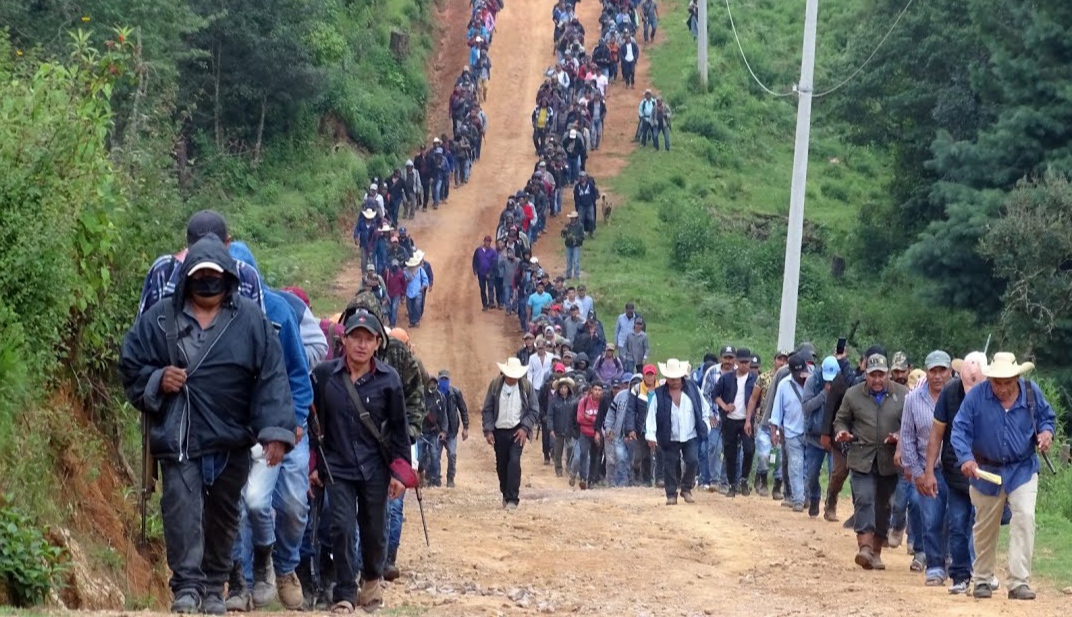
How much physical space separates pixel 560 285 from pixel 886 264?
44.4ft

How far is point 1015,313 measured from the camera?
33.8 metres

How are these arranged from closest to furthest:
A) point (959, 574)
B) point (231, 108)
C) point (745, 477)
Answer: point (959, 574) < point (745, 477) < point (231, 108)

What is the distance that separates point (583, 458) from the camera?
24.5 m

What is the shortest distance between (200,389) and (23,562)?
1.92 metres

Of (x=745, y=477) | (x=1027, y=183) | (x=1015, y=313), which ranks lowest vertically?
(x=745, y=477)

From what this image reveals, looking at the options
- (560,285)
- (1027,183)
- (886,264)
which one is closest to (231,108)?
(560,285)

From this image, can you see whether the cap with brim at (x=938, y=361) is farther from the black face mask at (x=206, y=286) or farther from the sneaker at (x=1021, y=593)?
the black face mask at (x=206, y=286)

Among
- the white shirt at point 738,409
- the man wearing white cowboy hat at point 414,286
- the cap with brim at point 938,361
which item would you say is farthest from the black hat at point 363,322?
the man wearing white cowboy hat at point 414,286

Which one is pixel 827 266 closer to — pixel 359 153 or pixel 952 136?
pixel 952 136

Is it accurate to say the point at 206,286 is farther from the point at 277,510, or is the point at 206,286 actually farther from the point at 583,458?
the point at 583,458

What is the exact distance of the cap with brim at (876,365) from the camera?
15.4m

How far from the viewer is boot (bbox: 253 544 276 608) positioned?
34.4 ft

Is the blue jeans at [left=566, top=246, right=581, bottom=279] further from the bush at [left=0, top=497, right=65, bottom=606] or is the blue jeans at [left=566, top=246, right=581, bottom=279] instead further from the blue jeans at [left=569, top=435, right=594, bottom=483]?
the bush at [left=0, top=497, right=65, bottom=606]

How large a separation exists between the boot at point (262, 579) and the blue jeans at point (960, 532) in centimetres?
531
